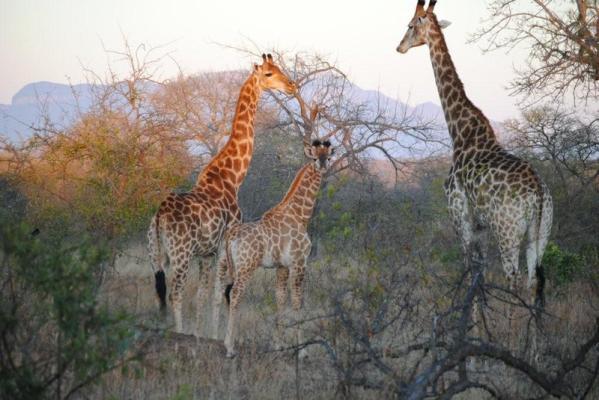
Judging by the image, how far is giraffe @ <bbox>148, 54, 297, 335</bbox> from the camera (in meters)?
7.70

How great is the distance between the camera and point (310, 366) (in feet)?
21.1

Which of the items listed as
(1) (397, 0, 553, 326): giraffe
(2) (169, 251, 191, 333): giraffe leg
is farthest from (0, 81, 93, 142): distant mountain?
(1) (397, 0, 553, 326): giraffe

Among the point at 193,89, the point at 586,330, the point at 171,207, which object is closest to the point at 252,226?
the point at 171,207

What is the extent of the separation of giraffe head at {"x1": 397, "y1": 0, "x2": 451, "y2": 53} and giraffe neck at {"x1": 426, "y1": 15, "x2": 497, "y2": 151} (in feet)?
0.16

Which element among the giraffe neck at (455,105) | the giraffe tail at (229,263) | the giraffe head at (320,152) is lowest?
the giraffe tail at (229,263)

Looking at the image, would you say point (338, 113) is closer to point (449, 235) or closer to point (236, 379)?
point (449, 235)

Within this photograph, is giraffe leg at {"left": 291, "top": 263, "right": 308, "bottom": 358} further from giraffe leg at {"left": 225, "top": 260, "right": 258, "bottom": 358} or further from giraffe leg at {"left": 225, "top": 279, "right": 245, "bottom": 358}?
giraffe leg at {"left": 225, "top": 279, "right": 245, "bottom": 358}

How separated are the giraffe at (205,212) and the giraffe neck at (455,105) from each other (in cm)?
185

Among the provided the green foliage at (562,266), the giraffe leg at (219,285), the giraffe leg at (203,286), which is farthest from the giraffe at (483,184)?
the giraffe leg at (203,286)

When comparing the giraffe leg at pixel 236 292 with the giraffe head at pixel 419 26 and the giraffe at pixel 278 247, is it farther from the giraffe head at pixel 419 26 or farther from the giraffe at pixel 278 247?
the giraffe head at pixel 419 26

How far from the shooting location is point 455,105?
916 cm

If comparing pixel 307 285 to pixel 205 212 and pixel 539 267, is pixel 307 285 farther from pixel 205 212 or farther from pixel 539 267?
pixel 539 267

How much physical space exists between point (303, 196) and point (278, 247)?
2.97 feet

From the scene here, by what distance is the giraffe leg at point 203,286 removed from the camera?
25.9 feet
